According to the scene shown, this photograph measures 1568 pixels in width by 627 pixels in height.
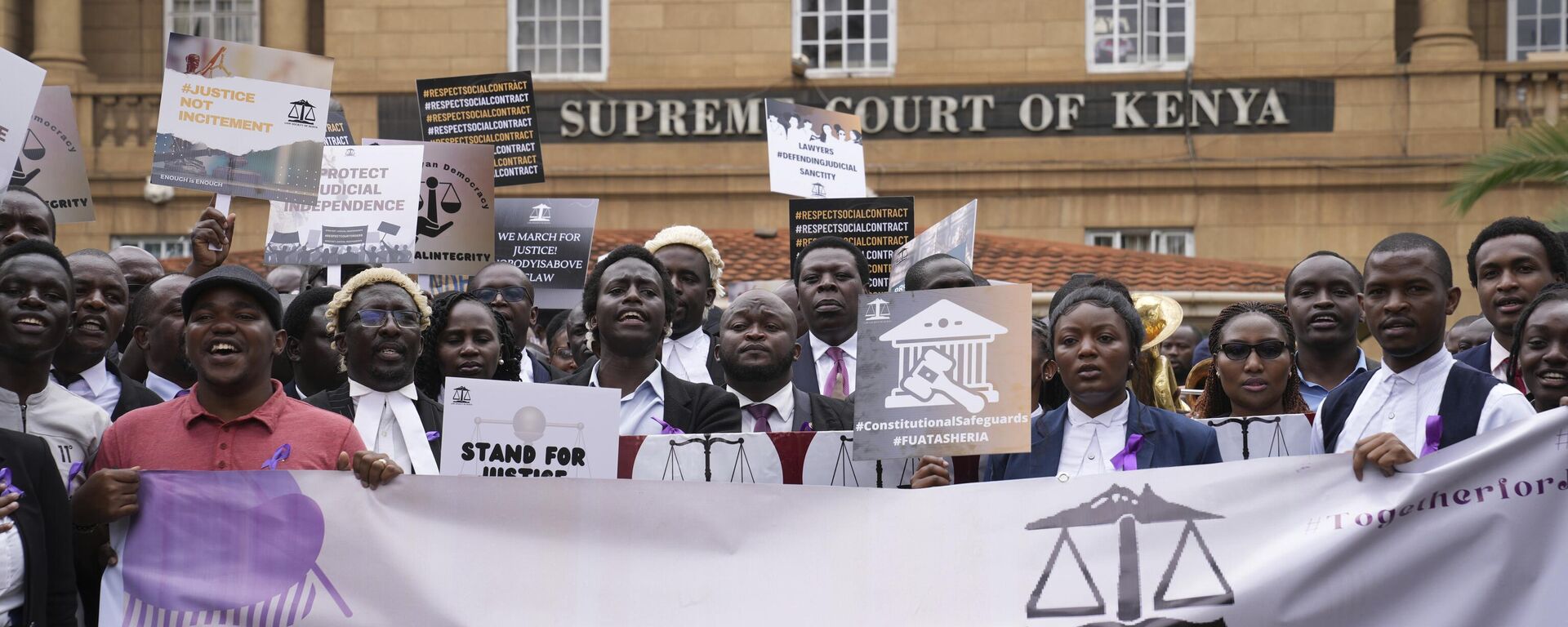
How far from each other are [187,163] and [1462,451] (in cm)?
541

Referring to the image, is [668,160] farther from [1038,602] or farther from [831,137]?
[1038,602]

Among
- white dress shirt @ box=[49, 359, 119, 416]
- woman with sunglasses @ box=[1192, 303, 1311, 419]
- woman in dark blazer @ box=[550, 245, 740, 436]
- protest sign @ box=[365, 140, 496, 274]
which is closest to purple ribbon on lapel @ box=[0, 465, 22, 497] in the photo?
white dress shirt @ box=[49, 359, 119, 416]

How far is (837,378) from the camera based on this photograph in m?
8.27

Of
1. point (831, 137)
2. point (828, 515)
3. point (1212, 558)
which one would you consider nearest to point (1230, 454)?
point (1212, 558)

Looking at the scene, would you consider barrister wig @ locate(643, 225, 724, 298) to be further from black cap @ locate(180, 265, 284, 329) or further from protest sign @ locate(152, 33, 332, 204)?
black cap @ locate(180, 265, 284, 329)

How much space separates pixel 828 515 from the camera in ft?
18.8

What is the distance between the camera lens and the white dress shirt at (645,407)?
6.88 metres

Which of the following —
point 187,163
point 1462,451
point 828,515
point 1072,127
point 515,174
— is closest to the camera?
point 1462,451

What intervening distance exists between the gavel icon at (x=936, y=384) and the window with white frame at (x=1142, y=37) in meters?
16.4

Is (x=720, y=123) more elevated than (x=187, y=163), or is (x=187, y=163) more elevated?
(x=720, y=123)

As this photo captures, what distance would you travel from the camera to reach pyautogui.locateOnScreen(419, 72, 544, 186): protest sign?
11.1m

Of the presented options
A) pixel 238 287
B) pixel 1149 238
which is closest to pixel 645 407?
pixel 238 287

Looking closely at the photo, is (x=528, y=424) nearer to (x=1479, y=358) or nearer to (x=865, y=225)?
(x=1479, y=358)

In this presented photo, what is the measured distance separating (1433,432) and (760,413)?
251cm
